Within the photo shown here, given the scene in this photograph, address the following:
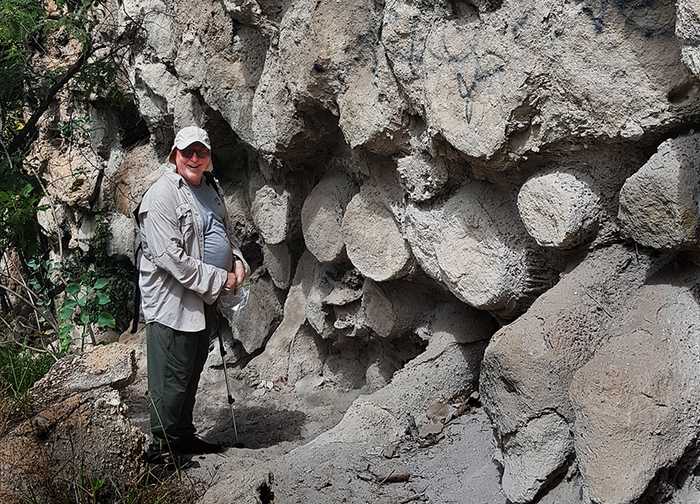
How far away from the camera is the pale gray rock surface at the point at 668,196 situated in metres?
2.45

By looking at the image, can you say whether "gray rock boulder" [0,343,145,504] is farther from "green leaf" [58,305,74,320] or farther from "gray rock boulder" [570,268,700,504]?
"green leaf" [58,305,74,320]

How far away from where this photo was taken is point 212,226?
3.78m

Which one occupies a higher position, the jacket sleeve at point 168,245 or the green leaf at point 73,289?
the jacket sleeve at point 168,245

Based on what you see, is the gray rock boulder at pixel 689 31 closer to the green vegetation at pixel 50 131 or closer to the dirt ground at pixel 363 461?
the dirt ground at pixel 363 461

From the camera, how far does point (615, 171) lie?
287 centimetres

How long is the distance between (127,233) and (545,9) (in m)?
4.80

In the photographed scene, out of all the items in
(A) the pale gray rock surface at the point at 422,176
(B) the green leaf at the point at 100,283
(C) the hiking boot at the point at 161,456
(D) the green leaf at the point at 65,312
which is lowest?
(C) the hiking boot at the point at 161,456

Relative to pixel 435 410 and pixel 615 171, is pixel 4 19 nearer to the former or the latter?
pixel 435 410

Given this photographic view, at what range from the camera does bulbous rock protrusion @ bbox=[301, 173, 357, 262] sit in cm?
457

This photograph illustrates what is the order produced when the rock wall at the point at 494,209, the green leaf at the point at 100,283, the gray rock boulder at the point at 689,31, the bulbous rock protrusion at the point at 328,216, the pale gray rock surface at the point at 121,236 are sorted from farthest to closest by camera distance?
the pale gray rock surface at the point at 121,236
the green leaf at the point at 100,283
the bulbous rock protrusion at the point at 328,216
the rock wall at the point at 494,209
the gray rock boulder at the point at 689,31

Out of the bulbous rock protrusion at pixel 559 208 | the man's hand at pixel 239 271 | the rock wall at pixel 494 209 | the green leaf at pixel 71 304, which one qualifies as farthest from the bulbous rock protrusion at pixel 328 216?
the green leaf at pixel 71 304

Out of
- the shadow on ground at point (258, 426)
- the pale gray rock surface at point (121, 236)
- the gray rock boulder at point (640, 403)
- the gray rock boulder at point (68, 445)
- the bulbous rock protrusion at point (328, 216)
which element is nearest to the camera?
the gray rock boulder at point (640, 403)

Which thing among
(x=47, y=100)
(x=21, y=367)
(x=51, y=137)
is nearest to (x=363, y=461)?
(x=21, y=367)

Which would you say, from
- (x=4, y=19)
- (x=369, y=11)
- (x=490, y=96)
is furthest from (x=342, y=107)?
(x=4, y=19)
